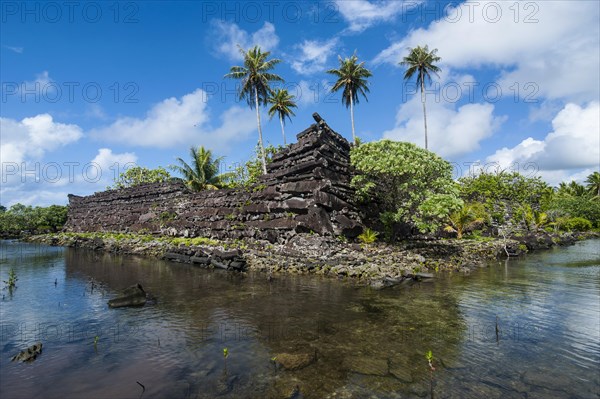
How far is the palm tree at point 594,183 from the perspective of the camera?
238 feet

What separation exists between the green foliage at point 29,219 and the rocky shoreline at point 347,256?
55026 mm

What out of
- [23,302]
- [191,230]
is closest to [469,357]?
[23,302]

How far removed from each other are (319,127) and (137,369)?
23097mm

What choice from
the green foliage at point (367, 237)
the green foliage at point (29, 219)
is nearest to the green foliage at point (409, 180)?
the green foliage at point (367, 237)

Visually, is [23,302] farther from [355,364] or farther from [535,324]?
[535,324]

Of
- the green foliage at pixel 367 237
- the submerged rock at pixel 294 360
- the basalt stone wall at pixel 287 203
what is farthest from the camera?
the basalt stone wall at pixel 287 203

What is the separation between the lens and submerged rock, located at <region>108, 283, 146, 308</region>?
13.6 metres

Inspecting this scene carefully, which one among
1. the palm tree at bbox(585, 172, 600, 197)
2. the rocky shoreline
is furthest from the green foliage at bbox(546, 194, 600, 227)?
the rocky shoreline

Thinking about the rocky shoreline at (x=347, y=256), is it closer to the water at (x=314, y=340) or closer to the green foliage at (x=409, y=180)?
the water at (x=314, y=340)

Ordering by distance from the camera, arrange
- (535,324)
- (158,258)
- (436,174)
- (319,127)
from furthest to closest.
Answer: (158,258), (319,127), (436,174), (535,324)

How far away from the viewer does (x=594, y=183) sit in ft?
242

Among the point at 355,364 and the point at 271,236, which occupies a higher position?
the point at 271,236

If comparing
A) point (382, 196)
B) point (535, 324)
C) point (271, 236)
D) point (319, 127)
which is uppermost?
point (319, 127)

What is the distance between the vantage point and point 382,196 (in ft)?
86.6
